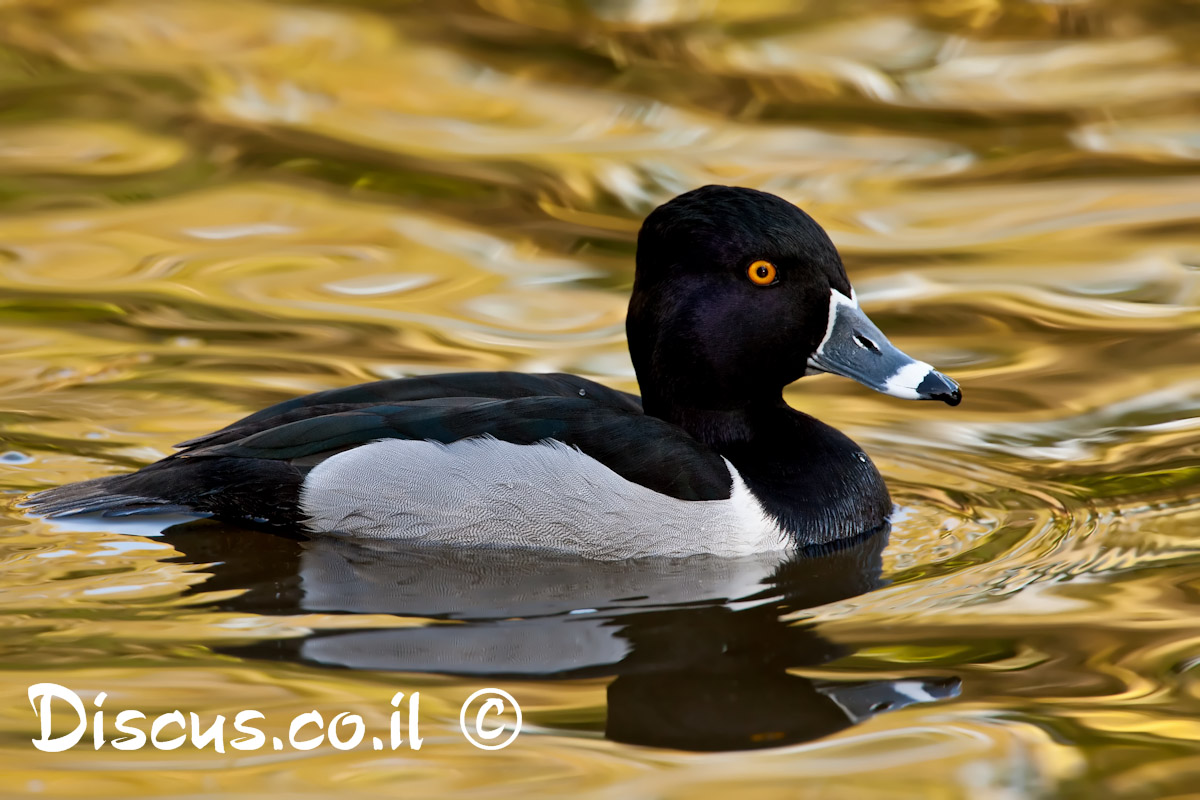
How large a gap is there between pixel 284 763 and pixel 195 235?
19.8 ft

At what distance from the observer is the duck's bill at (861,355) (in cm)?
601

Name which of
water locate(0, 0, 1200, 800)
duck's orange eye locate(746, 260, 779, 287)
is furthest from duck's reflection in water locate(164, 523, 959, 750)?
duck's orange eye locate(746, 260, 779, 287)

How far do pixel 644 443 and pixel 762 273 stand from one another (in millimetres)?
762

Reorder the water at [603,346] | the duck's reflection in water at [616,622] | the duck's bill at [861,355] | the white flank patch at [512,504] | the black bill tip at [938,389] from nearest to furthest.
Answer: the water at [603,346] < the duck's reflection in water at [616,622] < the white flank patch at [512,504] < the black bill tip at [938,389] < the duck's bill at [861,355]

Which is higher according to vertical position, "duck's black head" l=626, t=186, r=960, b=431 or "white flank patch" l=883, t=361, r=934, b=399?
"duck's black head" l=626, t=186, r=960, b=431

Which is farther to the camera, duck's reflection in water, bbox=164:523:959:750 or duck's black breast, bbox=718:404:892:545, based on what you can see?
duck's black breast, bbox=718:404:892:545

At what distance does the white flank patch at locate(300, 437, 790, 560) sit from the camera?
566 cm

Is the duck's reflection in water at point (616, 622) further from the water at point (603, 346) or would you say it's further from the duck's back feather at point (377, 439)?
the duck's back feather at point (377, 439)

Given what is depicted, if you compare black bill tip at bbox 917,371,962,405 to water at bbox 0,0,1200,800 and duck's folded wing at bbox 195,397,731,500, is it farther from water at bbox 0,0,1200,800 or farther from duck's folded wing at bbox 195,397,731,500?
duck's folded wing at bbox 195,397,731,500

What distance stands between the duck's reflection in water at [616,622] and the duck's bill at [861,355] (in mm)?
573

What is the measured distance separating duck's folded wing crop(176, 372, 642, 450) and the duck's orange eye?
66 centimetres

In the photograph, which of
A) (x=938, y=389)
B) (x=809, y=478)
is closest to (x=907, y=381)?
(x=938, y=389)

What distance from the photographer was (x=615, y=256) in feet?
31.3

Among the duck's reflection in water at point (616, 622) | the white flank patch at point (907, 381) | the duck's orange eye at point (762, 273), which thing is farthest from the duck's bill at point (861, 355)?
the duck's reflection in water at point (616, 622)
